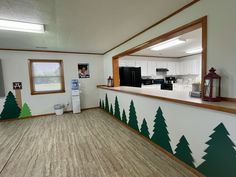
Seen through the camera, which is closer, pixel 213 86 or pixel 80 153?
pixel 213 86

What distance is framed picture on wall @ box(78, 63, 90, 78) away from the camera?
527 cm

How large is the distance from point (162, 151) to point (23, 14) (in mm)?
3187

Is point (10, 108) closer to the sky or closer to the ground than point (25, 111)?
closer to the sky

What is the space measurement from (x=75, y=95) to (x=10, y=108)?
2074mm

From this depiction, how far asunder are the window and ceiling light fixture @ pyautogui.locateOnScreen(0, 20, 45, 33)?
219 centimetres

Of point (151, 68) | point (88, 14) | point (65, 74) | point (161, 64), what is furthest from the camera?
point (161, 64)

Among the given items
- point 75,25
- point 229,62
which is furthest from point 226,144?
point 75,25

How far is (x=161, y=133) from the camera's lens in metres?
2.32

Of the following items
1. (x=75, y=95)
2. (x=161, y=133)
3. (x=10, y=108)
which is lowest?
(x=161, y=133)

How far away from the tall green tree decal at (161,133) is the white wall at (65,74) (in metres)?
3.60

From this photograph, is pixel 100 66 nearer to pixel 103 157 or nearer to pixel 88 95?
pixel 88 95

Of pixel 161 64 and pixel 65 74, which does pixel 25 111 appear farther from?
pixel 161 64

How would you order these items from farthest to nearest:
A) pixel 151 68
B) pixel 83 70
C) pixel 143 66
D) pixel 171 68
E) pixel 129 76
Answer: pixel 171 68
pixel 151 68
pixel 143 66
pixel 83 70
pixel 129 76

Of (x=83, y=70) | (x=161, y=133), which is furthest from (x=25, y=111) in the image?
(x=161, y=133)
